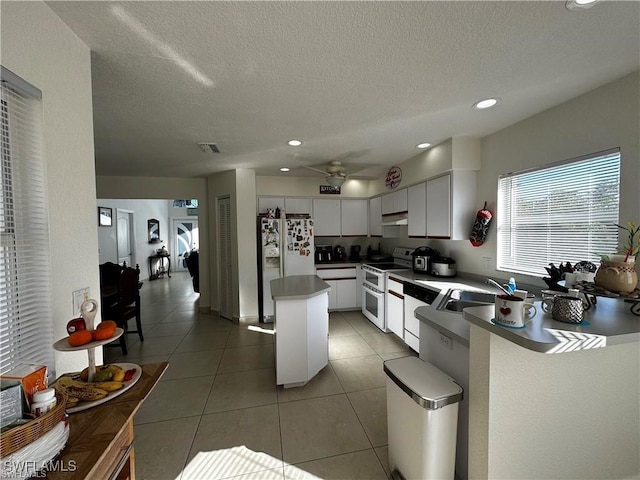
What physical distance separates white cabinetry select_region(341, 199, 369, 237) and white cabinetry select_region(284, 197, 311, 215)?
681mm

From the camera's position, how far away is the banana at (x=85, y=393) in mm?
865

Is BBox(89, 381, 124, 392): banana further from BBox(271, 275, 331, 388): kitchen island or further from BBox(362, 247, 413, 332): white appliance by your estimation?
BBox(362, 247, 413, 332): white appliance

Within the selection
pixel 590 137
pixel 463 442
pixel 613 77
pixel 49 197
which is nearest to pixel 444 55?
pixel 613 77

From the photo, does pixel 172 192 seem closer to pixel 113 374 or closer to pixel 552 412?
pixel 113 374

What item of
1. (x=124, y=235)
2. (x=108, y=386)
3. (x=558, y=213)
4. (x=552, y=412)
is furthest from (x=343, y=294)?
(x=124, y=235)

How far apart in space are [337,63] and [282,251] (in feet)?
9.72

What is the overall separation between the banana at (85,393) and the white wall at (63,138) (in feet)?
0.91

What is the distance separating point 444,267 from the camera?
10.1ft

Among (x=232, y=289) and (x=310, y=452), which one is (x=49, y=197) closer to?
(x=310, y=452)

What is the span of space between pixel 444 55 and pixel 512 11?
0.32 m

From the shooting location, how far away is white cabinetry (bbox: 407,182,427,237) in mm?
3268

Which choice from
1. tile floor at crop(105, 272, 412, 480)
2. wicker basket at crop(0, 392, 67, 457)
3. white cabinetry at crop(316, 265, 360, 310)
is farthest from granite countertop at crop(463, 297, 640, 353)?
white cabinetry at crop(316, 265, 360, 310)

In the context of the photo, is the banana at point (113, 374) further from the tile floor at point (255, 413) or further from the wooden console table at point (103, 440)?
the tile floor at point (255, 413)

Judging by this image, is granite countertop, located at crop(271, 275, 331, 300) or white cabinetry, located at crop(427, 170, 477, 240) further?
white cabinetry, located at crop(427, 170, 477, 240)
